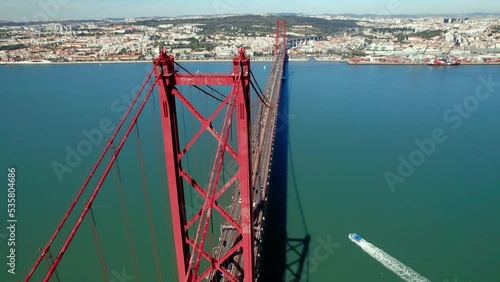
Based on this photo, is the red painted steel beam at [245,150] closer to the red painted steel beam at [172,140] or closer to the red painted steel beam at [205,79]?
the red painted steel beam at [205,79]

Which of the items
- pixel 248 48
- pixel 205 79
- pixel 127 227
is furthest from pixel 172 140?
pixel 248 48

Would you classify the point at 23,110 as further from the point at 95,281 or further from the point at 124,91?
the point at 95,281

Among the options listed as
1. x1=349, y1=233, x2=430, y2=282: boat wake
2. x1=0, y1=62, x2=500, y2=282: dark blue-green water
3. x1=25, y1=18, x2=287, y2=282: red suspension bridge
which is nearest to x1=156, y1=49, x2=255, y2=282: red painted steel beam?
x1=25, y1=18, x2=287, y2=282: red suspension bridge

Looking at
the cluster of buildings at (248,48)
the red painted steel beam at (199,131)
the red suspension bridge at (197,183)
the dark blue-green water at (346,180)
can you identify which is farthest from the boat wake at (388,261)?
the cluster of buildings at (248,48)

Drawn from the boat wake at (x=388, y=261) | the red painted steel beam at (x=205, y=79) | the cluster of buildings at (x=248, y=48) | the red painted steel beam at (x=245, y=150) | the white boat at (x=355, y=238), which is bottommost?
the boat wake at (x=388, y=261)

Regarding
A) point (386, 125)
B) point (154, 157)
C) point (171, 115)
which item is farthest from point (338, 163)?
point (171, 115)

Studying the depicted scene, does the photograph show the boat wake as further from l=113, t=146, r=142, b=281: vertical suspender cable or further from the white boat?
l=113, t=146, r=142, b=281: vertical suspender cable
